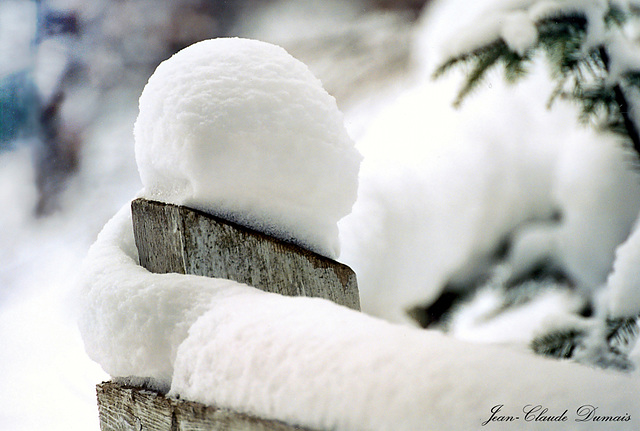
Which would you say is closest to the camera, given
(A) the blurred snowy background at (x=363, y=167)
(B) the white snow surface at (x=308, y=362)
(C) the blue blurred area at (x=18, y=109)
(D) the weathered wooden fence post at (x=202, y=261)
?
(B) the white snow surface at (x=308, y=362)

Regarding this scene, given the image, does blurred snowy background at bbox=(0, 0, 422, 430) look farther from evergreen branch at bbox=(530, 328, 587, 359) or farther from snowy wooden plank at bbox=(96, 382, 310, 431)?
snowy wooden plank at bbox=(96, 382, 310, 431)

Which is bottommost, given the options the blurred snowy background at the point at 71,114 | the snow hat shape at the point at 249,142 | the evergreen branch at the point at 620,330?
the evergreen branch at the point at 620,330

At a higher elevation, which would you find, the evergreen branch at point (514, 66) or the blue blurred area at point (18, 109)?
the blue blurred area at point (18, 109)

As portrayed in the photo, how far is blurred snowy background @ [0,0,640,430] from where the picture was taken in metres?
1.54

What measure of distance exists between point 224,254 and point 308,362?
0.15 metres

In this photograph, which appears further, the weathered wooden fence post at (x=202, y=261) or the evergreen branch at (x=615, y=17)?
the evergreen branch at (x=615, y=17)

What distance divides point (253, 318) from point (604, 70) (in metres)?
1.10

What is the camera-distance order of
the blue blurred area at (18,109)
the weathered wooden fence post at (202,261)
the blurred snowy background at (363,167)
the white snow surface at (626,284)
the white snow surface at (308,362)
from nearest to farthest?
the white snow surface at (308,362), the weathered wooden fence post at (202,261), the white snow surface at (626,284), the blurred snowy background at (363,167), the blue blurred area at (18,109)

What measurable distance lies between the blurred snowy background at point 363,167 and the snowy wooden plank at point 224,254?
1.08m

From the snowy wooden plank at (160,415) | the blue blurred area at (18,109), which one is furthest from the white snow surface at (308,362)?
the blue blurred area at (18,109)

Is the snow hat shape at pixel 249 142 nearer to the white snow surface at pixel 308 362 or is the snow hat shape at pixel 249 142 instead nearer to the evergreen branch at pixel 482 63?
the white snow surface at pixel 308 362

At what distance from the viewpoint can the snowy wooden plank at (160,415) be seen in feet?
0.95

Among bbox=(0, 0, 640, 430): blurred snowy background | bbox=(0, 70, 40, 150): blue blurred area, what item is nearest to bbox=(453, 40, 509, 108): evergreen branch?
bbox=(0, 0, 640, 430): blurred snowy background

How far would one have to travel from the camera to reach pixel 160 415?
363 millimetres
